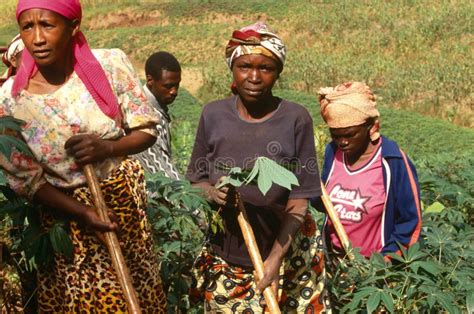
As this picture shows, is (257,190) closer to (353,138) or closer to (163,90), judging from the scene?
(353,138)

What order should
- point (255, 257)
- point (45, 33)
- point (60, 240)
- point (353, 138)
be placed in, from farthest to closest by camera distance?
point (353, 138)
point (255, 257)
point (60, 240)
point (45, 33)

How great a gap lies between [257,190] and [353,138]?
30.2 inches

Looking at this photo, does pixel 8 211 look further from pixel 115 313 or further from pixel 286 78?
pixel 286 78

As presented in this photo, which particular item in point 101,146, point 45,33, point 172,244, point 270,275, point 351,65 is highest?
→ point 45,33

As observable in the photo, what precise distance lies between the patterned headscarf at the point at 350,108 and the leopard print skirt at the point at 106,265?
40.4 inches

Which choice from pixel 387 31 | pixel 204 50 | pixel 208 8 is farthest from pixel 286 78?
pixel 208 8

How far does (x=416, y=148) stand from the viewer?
862cm

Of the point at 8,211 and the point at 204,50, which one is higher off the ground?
the point at 8,211

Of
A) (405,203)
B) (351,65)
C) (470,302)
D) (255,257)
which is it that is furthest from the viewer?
(351,65)

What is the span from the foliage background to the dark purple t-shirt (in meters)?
0.33

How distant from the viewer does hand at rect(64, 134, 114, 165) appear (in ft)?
6.03

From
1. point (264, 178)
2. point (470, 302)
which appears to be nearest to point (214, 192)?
point (264, 178)

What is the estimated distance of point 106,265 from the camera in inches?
76.7

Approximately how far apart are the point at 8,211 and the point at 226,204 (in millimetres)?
620
